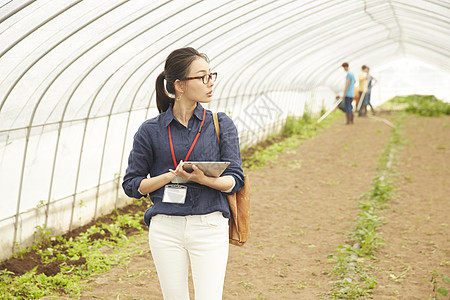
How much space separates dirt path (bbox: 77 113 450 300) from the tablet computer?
2.61 m

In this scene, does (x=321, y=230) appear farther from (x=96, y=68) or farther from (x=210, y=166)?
(x=210, y=166)

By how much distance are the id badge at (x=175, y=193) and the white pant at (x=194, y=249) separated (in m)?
0.08

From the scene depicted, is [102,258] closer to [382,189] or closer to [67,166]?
[67,166]

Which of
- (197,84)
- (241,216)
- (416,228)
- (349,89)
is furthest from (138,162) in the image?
(349,89)

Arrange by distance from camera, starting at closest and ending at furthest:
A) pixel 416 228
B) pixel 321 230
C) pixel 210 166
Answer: pixel 210 166, pixel 416 228, pixel 321 230

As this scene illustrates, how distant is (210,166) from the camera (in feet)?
7.45

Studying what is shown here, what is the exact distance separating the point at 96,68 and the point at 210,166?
15.0 ft

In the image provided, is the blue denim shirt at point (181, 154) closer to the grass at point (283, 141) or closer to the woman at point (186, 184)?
the woman at point (186, 184)

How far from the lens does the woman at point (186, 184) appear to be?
2.37 m

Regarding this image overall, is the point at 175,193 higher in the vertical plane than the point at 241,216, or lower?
higher

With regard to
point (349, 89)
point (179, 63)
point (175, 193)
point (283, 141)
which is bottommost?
point (283, 141)

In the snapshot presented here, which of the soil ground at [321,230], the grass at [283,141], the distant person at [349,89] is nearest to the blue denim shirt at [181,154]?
the soil ground at [321,230]

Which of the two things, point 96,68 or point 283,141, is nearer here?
point 96,68

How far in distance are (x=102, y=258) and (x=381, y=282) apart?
3003 millimetres
